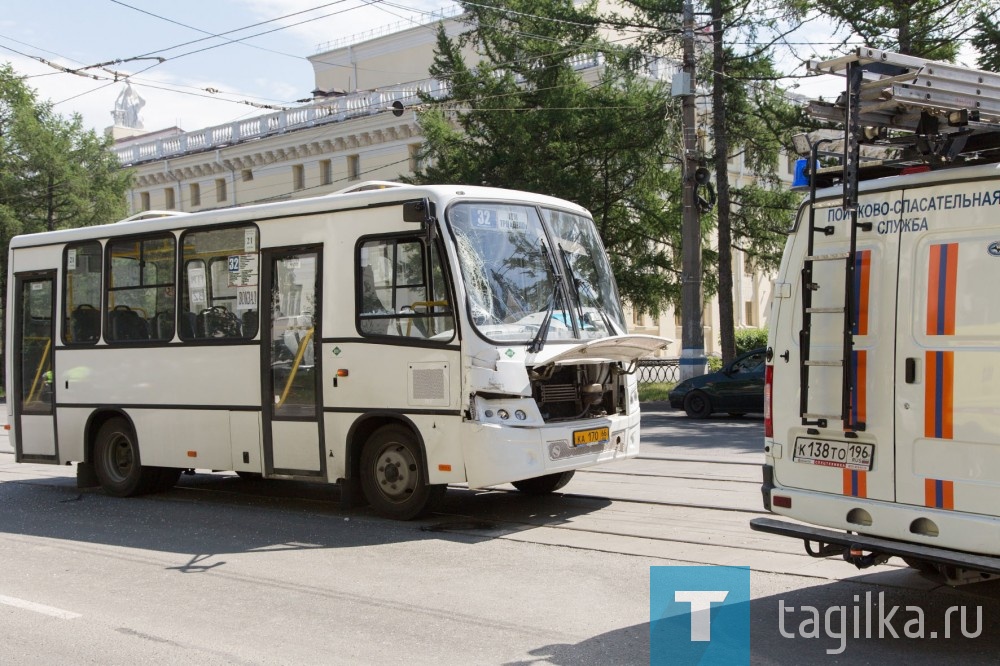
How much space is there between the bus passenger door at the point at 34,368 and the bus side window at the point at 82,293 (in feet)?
0.88

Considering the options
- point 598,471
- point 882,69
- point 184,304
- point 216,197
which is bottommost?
point 598,471

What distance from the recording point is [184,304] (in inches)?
460

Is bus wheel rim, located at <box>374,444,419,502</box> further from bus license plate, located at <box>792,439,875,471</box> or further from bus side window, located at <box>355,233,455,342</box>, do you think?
bus license plate, located at <box>792,439,875,471</box>

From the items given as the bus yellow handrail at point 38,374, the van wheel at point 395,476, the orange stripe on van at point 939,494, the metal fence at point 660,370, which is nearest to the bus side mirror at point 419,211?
the van wheel at point 395,476

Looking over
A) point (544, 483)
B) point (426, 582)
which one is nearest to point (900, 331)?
point (426, 582)

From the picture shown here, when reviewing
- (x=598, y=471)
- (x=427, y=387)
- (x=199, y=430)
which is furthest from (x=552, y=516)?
(x=199, y=430)

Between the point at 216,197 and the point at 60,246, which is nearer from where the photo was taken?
the point at 60,246

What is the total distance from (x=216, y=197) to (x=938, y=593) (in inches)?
1820

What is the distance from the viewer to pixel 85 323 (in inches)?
499

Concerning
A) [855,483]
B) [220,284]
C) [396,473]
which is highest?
[220,284]

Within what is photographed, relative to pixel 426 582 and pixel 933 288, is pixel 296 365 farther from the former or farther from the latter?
pixel 933 288

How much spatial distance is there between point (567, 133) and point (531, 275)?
2110 centimetres

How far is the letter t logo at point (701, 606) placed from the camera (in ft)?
20.1

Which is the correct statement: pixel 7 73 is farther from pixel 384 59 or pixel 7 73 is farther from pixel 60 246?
pixel 60 246
